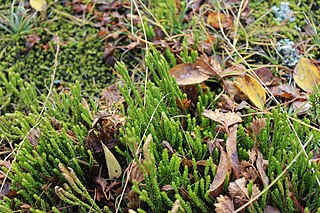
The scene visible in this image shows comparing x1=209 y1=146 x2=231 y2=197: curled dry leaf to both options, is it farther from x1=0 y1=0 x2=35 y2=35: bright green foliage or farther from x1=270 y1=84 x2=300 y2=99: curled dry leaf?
x1=0 y1=0 x2=35 y2=35: bright green foliage

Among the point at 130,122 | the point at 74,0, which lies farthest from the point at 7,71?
the point at 130,122

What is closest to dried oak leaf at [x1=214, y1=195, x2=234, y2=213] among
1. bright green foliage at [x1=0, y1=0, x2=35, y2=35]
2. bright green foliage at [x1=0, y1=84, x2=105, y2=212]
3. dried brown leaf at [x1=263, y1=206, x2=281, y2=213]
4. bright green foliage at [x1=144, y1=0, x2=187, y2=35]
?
dried brown leaf at [x1=263, y1=206, x2=281, y2=213]

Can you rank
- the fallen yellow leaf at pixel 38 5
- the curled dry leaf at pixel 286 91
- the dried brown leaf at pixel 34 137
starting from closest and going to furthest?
the dried brown leaf at pixel 34 137, the curled dry leaf at pixel 286 91, the fallen yellow leaf at pixel 38 5

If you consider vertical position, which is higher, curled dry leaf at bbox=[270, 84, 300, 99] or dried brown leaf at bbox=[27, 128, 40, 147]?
dried brown leaf at bbox=[27, 128, 40, 147]

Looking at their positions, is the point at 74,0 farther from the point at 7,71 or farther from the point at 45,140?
the point at 45,140

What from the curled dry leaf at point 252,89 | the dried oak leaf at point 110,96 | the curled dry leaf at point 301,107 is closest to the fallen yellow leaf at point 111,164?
the dried oak leaf at point 110,96

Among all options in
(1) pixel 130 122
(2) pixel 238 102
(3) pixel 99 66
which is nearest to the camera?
(1) pixel 130 122

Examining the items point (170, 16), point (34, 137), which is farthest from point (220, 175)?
point (170, 16)

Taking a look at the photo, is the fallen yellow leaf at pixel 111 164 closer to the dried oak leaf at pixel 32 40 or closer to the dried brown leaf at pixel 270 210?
the dried brown leaf at pixel 270 210
